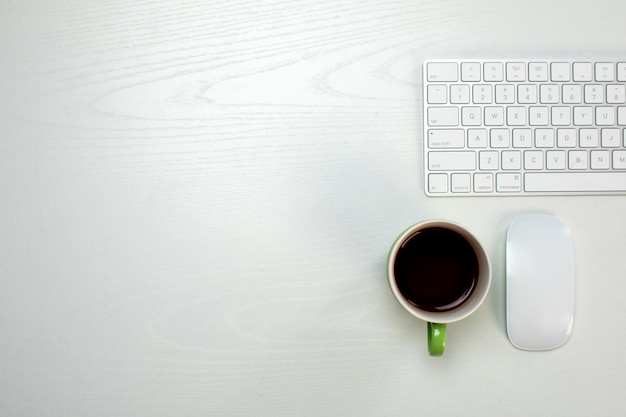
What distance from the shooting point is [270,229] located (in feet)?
1.85

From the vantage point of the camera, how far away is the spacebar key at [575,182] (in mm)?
557

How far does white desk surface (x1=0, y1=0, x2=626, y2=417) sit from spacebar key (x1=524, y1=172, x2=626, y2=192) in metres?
0.02

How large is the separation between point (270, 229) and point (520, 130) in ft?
1.17

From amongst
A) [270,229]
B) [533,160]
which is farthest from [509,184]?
[270,229]

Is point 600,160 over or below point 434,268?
over

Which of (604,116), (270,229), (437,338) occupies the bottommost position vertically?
(437,338)

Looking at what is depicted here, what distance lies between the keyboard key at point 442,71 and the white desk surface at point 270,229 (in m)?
0.02

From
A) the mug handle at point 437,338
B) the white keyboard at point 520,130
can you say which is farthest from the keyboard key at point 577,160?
the mug handle at point 437,338

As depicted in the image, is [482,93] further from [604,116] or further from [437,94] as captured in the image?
[604,116]

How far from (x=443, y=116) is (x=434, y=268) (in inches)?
7.8

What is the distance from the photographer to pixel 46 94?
574 millimetres

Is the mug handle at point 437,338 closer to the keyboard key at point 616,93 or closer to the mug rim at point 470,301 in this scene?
the mug rim at point 470,301

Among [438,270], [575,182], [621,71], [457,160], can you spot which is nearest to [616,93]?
[621,71]

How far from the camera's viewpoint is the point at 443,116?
0.55 m
